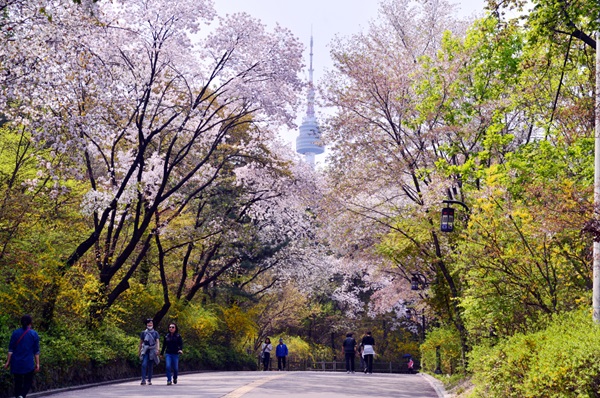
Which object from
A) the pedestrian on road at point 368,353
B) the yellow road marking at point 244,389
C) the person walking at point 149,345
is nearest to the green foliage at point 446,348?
the pedestrian on road at point 368,353

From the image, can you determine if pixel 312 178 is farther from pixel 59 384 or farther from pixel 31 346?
pixel 31 346

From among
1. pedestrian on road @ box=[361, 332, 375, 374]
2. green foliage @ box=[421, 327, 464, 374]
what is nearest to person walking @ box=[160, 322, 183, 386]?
green foliage @ box=[421, 327, 464, 374]

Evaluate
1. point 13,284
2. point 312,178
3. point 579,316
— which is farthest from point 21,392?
point 312,178

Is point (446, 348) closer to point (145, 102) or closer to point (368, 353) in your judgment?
point (368, 353)

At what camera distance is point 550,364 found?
9.88 meters

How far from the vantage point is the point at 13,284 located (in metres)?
18.6

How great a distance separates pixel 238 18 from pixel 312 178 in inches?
464

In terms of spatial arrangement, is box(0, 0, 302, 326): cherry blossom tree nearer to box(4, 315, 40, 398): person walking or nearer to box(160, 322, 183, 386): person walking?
box(160, 322, 183, 386): person walking

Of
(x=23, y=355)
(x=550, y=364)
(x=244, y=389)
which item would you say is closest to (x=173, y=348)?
(x=244, y=389)

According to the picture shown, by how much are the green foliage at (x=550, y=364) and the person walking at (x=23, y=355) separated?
765 cm

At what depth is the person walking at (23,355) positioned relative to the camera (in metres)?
13.5

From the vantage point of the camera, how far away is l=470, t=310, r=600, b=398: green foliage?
918cm

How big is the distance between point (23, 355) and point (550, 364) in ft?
28.5

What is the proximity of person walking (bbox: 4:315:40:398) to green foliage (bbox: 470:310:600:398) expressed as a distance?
7649 mm
